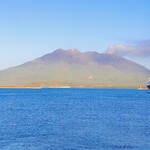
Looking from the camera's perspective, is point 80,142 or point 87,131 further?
point 87,131

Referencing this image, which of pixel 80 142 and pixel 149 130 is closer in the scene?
pixel 80 142

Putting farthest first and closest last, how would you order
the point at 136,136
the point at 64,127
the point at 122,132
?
1. the point at 64,127
2. the point at 122,132
3. the point at 136,136

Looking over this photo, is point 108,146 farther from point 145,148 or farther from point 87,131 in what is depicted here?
point 87,131

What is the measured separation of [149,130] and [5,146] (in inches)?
595

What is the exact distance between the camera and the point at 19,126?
33875mm

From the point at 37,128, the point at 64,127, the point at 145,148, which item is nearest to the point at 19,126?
the point at 37,128

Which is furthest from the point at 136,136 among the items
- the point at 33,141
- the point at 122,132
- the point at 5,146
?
the point at 5,146

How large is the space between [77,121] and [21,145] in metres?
14.5

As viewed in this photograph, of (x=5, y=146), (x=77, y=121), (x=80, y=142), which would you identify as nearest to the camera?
(x=5, y=146)

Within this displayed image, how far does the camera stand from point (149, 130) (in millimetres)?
32500

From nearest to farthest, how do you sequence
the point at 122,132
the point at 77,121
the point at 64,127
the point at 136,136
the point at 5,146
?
the point at 5,146, the point at 136,136, the point at 122,132, the point at 64,127, the point at 77,121

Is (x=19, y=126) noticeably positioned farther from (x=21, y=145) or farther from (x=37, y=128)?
(x=21, y=145)

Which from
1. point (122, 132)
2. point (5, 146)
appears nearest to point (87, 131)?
point (122, 132)

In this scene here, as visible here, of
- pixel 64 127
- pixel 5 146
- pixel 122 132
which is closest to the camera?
pixel 5 146
